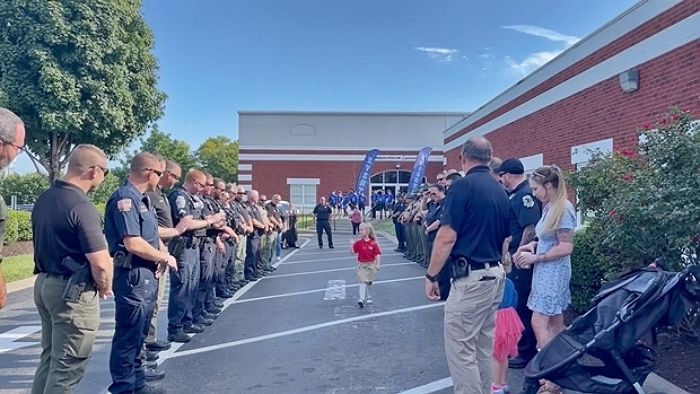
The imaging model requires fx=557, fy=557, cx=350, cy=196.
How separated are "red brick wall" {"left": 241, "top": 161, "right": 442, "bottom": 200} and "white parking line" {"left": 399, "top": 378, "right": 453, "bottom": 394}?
37.4 metres

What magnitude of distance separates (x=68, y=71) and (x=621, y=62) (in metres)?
15.6

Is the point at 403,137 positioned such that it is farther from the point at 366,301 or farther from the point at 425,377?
the point at 425,377

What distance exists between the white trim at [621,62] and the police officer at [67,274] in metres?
8.28

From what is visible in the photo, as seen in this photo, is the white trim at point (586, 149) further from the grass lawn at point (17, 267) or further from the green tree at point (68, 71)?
the green tree at point (68, 71)

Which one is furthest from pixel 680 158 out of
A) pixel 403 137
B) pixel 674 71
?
pixel 403 137

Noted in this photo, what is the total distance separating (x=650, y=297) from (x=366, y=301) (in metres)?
5.85

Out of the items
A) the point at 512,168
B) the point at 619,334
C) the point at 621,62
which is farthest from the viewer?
the point at 621,62

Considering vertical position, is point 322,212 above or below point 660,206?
above

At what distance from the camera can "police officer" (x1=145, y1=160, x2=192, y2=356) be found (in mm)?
5785

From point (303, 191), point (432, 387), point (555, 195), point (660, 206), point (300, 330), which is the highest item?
point (303, 191)

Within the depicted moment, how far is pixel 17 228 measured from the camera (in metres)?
16.4

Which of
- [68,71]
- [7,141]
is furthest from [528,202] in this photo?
[68,71]

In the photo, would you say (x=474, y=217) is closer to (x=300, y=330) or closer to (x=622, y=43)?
(x=300, y=330)

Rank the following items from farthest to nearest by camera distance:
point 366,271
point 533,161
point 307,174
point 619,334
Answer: point 307,174
point 533,161
point 366,271
point 619,334
